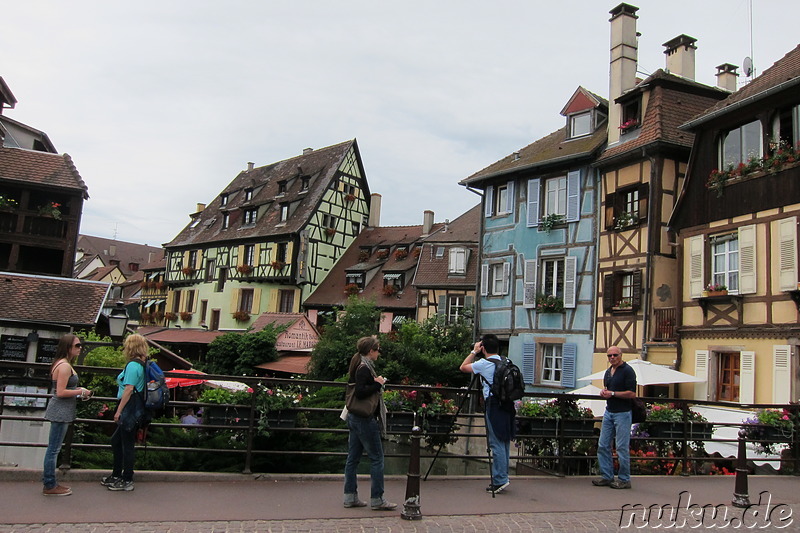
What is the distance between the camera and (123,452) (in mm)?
7059

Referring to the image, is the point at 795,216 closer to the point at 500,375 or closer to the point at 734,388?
the point at 734,388

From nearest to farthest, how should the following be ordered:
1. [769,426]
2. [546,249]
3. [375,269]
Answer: [769,426] → [546,249] → [375,269]

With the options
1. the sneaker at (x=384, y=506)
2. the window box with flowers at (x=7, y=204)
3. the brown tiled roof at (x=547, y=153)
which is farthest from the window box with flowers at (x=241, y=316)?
the sneaker at (x=384, y=506)

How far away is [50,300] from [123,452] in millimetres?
16899

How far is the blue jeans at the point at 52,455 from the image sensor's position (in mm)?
Result: 6594

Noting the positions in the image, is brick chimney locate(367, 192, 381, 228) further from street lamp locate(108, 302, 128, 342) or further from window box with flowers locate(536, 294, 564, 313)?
street lamp locate(108, 302, 128, 342)

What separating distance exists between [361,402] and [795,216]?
520 inches

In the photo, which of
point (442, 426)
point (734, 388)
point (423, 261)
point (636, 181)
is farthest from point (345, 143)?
point (442, 426)

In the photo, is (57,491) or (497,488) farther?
(497,488)

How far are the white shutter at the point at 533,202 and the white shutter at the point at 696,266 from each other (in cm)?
737

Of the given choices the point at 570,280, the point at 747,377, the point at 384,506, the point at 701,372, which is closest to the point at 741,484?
the point at 384,506

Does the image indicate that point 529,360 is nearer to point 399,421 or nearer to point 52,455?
point 399,421

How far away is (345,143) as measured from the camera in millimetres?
46594

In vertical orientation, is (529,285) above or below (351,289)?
below
